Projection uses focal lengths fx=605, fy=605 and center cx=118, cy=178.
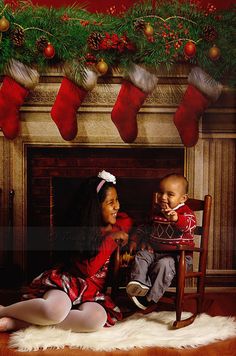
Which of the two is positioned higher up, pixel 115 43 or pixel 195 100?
pixel 115 43

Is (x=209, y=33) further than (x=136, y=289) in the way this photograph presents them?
Yes

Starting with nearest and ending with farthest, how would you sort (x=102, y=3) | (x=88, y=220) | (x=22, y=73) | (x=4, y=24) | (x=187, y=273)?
(x=88, y=220), (x=187, y=273), (x=4, y=24), (x=22, y=73), (x=102, y=3)

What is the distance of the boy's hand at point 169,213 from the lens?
11.5 feet

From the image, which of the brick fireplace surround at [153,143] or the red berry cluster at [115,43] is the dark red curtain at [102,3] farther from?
the brick fireplace surround at [153,143]

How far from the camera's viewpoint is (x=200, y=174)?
4.15 metres

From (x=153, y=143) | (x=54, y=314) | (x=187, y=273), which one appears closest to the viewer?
(x=54, y=314)

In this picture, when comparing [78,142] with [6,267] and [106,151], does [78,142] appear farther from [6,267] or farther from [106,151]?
[6,267]

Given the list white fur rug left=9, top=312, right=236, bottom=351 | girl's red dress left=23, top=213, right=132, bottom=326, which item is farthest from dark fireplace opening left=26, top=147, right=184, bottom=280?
white fur rug left=9, top=312, right=236, bottom=351

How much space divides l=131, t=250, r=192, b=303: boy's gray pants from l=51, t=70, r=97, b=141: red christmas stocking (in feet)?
3.50

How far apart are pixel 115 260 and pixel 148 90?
116 centimetres

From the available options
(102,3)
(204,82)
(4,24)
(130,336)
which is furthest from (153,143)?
(130,336)

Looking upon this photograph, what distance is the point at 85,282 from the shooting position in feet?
11.2

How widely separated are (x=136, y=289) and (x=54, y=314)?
49 cm

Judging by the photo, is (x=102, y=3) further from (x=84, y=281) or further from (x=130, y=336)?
(x=130, y=336)
